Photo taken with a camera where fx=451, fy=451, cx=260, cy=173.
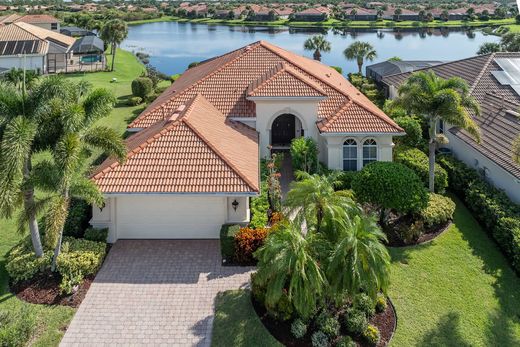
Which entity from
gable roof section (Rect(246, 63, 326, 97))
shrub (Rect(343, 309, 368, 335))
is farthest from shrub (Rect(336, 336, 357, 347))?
gable roof section (Rect(246, 63, 326, 97))

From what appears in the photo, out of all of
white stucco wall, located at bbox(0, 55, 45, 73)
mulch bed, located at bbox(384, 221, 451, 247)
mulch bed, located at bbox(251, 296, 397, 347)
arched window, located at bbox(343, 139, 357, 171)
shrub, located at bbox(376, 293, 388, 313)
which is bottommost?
mulch bed, located at bbox(251, 296, 397, 347)

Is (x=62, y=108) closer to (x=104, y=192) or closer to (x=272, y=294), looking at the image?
(x=104, y=192)

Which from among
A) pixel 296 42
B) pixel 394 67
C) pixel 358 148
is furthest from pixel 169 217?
pixel 296 42

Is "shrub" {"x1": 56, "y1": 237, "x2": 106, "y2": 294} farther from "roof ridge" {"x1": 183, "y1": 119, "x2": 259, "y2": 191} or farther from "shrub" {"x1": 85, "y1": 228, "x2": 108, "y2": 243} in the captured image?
"roof ridge" {"x1": 183, "y1": 119, "x2": 259, "y2": 191}

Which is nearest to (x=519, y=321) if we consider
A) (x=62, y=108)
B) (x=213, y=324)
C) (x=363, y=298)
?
(x=363, y=298)

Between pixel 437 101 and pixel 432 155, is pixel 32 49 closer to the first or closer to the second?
pixel 432 155
